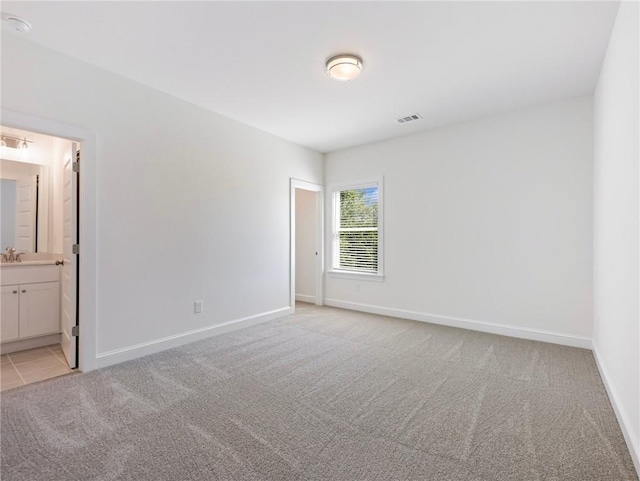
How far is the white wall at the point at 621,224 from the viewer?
1.78m

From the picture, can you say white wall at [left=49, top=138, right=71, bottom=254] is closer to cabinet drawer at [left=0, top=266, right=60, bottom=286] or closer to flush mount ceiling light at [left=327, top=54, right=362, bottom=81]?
cabinet drawer at [left=0, top=266, right=60, bottom=286]

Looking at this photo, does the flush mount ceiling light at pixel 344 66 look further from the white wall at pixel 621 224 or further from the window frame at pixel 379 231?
the window frame at pixel 379 231

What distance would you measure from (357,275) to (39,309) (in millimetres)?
4238

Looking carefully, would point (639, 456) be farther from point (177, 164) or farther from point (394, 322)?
point (177, 164)

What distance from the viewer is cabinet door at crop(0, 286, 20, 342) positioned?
130 inches

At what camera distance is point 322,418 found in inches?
82.4

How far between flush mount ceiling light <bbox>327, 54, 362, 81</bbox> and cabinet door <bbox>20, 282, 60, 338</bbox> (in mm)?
3969

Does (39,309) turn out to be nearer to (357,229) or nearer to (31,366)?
(31,366)

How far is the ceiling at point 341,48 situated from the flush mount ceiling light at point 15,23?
0.06m

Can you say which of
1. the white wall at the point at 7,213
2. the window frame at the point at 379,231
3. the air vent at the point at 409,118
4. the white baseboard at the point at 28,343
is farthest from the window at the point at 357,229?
the white wall at the point at 7,213

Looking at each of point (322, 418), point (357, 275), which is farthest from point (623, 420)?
point (357, 275)

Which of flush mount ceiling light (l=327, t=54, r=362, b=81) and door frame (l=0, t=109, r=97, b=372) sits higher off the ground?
flush mount ceiling light (l=327, t=54, r=362, b=81)

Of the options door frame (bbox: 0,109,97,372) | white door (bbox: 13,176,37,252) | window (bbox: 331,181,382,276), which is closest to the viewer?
door frame (bbox: 0,109,97,372)

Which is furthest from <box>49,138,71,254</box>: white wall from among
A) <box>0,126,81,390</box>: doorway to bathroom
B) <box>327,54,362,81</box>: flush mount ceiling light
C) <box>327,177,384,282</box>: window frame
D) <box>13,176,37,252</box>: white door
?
<box>327,177,384,282</box>: window frame
